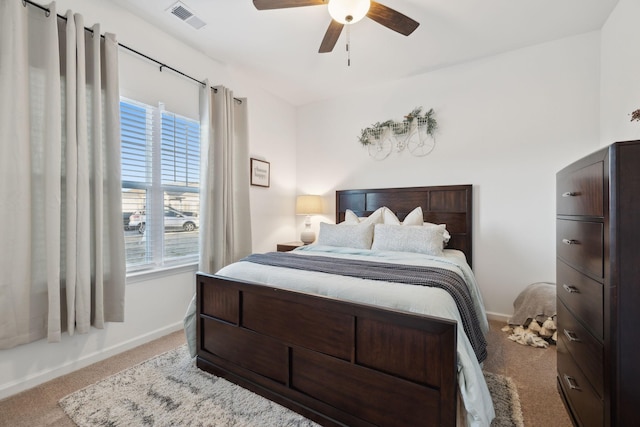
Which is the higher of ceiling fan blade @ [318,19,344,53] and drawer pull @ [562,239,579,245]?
ceiling fan blade @ [318,19,344,53]

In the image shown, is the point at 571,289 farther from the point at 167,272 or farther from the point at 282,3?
the point at 167,272

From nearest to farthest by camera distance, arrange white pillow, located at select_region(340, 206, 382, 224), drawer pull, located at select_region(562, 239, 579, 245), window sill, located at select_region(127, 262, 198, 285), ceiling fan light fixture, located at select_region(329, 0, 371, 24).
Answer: drawer pull, located at select_region(562, 239, 579, 245) → ceiling fan light fixture, located at select_region(329, 0, 371, 24) → window sill, located at select_region(127, 262, 198, 285) → white pillow, located at select_region(340, 206, 382, 224)

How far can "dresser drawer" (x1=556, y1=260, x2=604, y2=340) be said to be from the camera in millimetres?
1142

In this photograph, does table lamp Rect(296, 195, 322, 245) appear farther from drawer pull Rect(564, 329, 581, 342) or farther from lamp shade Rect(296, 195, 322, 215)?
drawer pull Rect(564, 329, 581, 342)

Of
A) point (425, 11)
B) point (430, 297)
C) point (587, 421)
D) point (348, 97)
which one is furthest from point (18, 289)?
point (348, 97)

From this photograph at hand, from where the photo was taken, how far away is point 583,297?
4.24 feet

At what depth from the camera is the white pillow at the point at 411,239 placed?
8.39 feet

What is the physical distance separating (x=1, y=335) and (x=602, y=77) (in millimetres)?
4903

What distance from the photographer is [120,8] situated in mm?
2277

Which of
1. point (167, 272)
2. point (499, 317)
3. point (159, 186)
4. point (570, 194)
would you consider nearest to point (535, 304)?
point (499, 317)

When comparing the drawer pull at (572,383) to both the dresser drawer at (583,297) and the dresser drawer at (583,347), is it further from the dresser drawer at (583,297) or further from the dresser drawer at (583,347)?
the dresser drawer at (583,297)

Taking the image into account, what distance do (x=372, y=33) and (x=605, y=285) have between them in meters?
2.51

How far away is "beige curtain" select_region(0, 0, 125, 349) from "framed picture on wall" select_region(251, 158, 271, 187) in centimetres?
162

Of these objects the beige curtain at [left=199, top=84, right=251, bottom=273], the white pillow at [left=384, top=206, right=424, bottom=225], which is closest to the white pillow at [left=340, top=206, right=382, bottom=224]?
the white pillow at [left=384, top=206, right=424, bottom=225]
